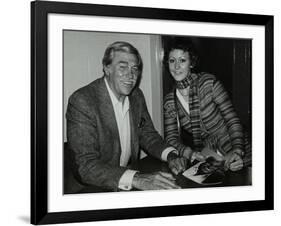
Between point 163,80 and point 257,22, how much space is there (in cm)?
37

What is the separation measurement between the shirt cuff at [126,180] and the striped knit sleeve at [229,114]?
35 cm

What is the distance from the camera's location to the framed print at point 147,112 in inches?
70.1

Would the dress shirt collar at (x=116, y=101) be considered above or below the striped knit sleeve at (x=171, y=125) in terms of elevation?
above

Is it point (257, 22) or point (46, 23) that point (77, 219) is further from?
point (257, 22)

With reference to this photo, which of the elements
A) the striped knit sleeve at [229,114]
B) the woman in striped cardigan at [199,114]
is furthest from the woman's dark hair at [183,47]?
the striped knit sleeve at [229,114]

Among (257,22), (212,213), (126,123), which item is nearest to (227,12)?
(257,22)

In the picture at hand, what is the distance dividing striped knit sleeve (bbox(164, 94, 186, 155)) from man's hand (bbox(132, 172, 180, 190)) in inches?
3.5

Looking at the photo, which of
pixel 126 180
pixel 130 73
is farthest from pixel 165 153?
pixel 130 73

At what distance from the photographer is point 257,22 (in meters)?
2.04

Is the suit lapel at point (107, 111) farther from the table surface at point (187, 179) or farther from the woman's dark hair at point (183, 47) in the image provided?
the woman's dark hair at point (183, 47)

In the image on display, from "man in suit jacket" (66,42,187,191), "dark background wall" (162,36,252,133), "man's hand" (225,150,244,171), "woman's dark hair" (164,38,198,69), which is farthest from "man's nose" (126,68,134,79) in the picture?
Result: "man's hand" (225,150,244,171)

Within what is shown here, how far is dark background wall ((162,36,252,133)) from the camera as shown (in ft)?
6.49

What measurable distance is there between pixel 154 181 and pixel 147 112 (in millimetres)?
202

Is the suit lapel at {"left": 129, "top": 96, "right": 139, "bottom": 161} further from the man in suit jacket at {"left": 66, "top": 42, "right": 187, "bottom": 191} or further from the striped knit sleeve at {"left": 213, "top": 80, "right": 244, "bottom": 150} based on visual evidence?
the striped knit sleeve at {"left": 213, "top": 80, "right": 244, "bottom": 150}
